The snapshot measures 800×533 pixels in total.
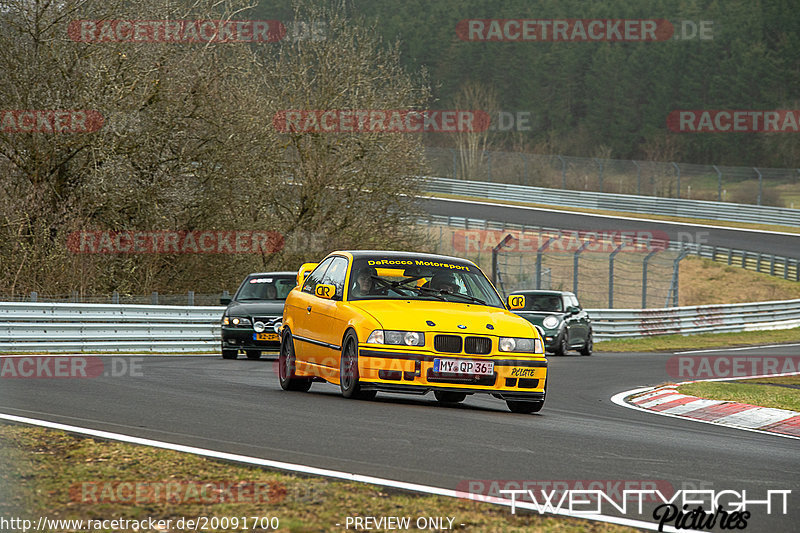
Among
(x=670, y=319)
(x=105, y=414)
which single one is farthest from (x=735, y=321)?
(x=105, y=414)

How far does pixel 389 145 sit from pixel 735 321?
44.4ft

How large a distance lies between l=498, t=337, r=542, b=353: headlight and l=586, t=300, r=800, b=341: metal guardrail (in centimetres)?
2032

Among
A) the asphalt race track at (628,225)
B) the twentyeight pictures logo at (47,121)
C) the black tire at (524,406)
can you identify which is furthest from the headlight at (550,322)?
the asphalt race track at (628,225)

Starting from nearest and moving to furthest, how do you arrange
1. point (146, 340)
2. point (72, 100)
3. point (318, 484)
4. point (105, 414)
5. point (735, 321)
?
point (318, 484) < point (105, 414) < point (146, 340) < point (72, 100) < point (735, 321)

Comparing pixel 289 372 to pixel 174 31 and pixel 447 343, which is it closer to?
pixel 447 343

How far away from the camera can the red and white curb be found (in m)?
12.1

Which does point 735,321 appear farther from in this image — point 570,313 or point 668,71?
point 668,71

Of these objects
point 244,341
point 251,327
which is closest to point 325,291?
point 251,327

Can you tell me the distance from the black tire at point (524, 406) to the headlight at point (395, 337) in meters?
1.31

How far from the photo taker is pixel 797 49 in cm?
8912

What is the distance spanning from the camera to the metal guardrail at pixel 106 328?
63.3 feet

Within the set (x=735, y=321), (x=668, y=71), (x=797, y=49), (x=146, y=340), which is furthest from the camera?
(x=668, y=71)

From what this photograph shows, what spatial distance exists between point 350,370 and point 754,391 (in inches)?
276

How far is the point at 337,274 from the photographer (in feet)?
41.7
